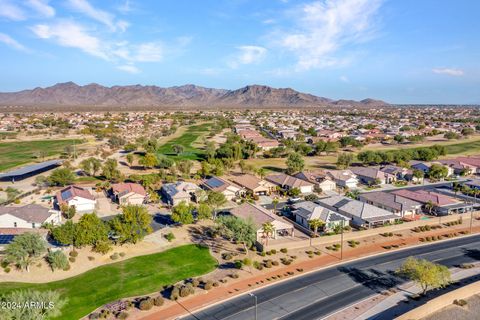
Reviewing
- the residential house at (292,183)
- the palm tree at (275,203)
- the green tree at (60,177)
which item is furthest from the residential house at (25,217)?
the residential house at (292,183)

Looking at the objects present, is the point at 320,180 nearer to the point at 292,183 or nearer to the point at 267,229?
the point at 292,183

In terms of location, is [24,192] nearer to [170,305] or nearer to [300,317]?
[170,305]

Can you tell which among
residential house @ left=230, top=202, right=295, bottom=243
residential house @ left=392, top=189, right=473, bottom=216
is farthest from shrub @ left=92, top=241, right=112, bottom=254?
residential house @ left=392, top=189, right=473, bottom=216

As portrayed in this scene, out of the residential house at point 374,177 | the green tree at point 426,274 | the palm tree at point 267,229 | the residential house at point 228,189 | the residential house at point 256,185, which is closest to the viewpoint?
the green tree at point 426,274

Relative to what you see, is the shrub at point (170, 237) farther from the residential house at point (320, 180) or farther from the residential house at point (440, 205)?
the residential house at point (440, 205)

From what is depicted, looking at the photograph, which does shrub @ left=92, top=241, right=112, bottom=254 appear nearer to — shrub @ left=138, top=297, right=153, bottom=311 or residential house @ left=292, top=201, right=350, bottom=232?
shrub @ left=138, top=297, right=153, bottom=311

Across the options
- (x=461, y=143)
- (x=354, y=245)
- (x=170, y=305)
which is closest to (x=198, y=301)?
(x=170, y=305)
